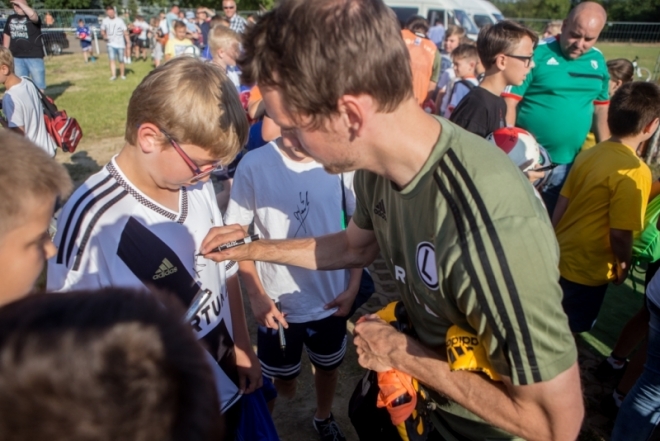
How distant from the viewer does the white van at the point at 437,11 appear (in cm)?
1720

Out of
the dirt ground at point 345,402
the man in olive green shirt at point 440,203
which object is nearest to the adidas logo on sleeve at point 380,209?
the man in olive green shirt at point 440,203

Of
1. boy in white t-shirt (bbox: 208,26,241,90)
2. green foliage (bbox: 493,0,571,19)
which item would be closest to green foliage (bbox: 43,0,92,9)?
green foliage (bbox: 493,0,571,19)

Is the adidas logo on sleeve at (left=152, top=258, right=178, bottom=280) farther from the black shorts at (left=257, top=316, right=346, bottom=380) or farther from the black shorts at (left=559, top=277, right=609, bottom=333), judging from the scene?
the black shorts at (left=559, top=277, right=609, bottom=333)

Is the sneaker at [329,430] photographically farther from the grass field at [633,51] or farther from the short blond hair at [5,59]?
the grass field at [633,51]

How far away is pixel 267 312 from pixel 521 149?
73.3 inches

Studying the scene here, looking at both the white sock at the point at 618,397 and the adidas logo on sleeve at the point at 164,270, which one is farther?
the white sock at the point at 618,397

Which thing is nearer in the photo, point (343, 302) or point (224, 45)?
point (343, 302)

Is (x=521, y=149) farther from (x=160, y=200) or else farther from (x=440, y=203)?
(x=160, y=200)

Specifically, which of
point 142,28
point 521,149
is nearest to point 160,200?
point 521,149

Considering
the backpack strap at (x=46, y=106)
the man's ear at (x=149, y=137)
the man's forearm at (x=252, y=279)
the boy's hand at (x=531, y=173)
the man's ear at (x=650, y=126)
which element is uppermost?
the man's ear at (x=149, y=137)

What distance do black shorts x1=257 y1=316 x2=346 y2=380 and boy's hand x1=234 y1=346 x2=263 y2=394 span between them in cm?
44

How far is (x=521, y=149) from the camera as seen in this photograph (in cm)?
293

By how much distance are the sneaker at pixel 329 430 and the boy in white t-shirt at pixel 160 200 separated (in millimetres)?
1212

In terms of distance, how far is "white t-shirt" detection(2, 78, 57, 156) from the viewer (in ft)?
16.6
